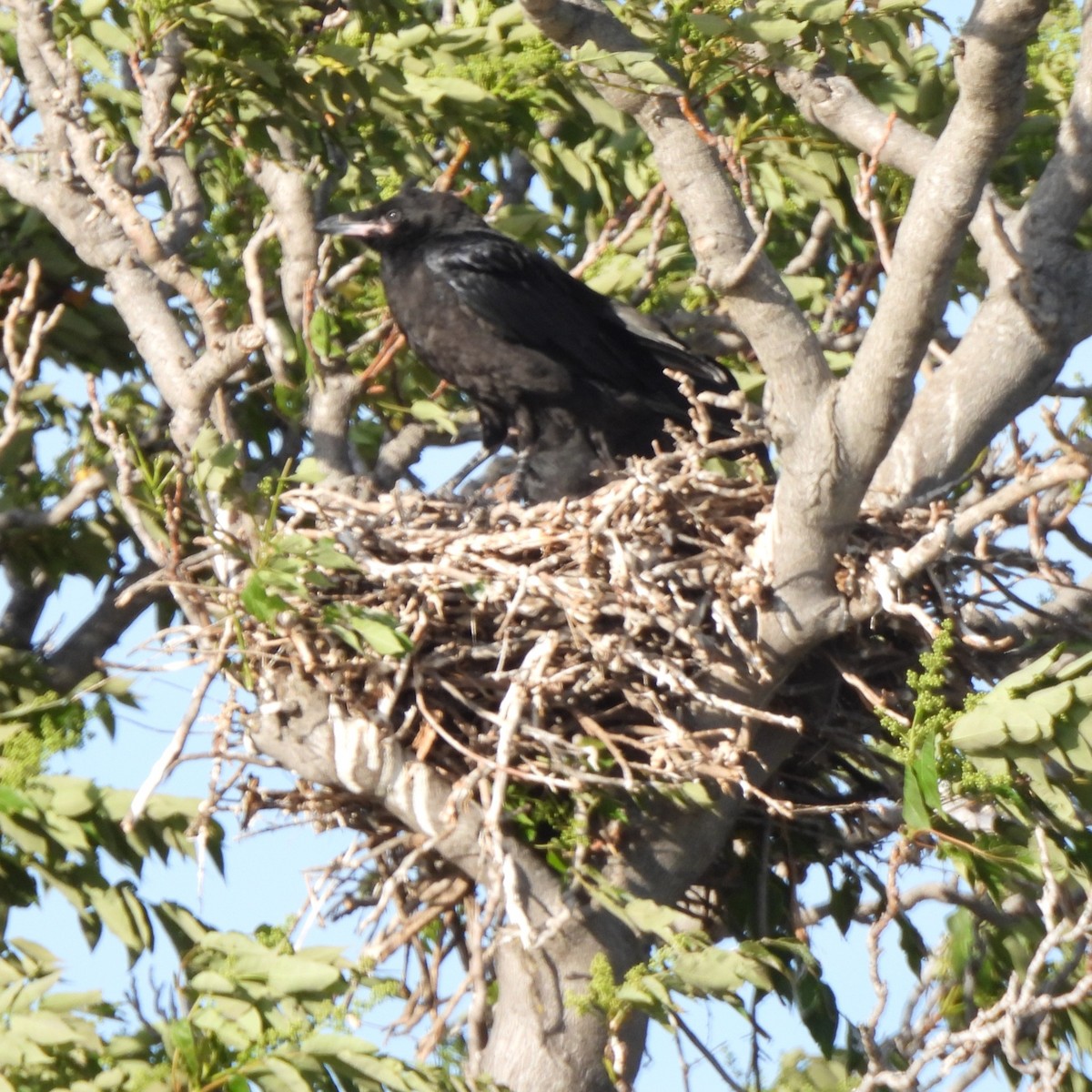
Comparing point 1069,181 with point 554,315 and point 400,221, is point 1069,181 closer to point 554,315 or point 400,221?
point 554,315

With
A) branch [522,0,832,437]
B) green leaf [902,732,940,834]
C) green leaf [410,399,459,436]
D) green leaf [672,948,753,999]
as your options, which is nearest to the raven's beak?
green leaf [410,399,459,436]

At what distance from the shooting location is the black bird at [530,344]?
21.3 ft

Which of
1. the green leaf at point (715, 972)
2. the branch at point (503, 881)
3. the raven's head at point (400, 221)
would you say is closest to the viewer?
the green leaf at point (715, 972)

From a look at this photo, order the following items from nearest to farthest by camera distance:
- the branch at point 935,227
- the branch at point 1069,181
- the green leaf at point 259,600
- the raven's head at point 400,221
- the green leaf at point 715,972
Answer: the branch at point 935,227
the green leaf at point 715,972
the green leaf at point 259,600
the branch at point 1069,181
the raven's head at point 400,221

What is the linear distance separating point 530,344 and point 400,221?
2.26 feet

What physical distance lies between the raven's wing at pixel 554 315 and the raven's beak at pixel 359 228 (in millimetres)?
213

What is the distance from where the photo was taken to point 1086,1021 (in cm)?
502

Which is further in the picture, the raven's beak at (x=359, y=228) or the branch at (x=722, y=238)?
the raven's beak at (x=359, y=228)

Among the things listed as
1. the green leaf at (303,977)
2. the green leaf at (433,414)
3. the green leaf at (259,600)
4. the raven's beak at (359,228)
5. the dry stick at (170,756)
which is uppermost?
the raven's beak at (359,228)

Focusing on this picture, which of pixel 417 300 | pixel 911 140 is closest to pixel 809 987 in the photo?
pixel 911 140

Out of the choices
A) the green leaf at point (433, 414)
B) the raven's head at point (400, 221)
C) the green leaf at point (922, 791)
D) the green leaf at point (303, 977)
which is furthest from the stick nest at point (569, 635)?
the raven's head at point (400, 221)

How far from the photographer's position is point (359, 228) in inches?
264

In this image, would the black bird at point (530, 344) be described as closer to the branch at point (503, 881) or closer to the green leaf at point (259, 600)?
the branch at point (503, 881)

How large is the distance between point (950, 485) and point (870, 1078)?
1.85m
